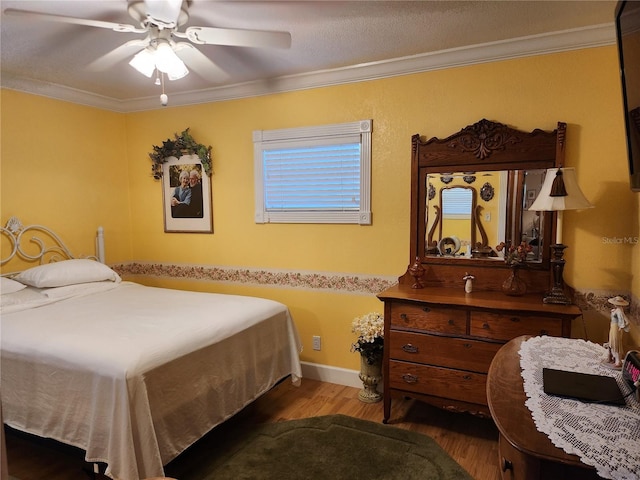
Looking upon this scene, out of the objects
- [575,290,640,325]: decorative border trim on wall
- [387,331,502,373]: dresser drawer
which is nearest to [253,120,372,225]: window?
[387,331,502,373]: dresser drawer

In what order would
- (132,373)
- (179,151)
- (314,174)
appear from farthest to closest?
(179,151)
(314,174)
(132,373)

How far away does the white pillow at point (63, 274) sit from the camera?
3004mm

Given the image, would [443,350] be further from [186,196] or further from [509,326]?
[186,196]

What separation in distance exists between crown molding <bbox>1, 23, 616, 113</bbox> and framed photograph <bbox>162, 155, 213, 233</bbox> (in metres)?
0.58

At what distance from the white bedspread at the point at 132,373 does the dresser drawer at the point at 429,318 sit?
892mm

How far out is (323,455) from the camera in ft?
7.73

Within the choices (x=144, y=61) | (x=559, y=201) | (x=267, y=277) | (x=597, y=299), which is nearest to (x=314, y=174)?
(x=267, y=277)

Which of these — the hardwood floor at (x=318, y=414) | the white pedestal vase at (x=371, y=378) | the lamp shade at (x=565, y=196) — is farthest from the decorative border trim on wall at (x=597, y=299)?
the white pedestal vase at (x=371, y=378)

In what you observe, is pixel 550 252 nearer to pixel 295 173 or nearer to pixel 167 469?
pixel 295 173

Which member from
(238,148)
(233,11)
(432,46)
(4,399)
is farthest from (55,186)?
(432,46)

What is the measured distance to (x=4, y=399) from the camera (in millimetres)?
2102

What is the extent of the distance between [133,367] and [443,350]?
5.69 feet

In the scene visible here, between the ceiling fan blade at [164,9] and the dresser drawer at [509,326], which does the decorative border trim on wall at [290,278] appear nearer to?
the dresser drawer at [509,326]

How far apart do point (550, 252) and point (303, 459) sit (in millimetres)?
1983
